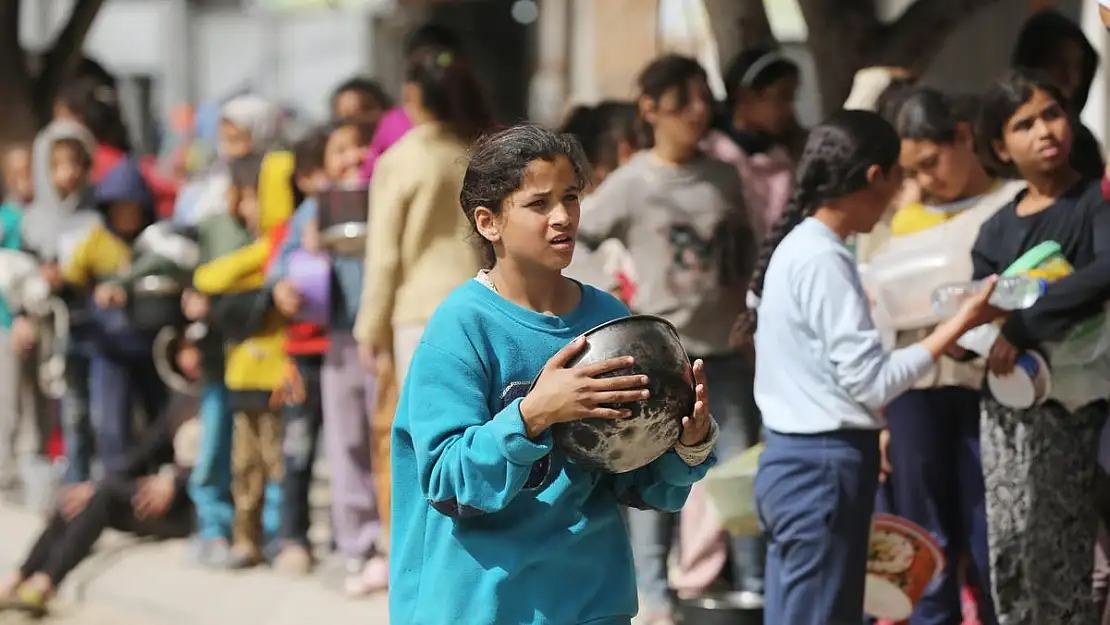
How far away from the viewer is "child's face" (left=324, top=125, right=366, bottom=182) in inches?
298

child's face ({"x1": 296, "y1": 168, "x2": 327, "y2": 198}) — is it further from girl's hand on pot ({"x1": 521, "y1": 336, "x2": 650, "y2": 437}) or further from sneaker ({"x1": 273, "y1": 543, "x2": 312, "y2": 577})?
girl's hand on pot ({"x1": 521, "y1": 336, "x2": 650, "y2": 437})

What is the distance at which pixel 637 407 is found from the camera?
3.30 m

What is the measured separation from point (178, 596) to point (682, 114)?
3.22m

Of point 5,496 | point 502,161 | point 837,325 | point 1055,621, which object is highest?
point 502,161

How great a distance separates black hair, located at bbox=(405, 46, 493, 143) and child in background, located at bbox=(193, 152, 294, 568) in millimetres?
1518

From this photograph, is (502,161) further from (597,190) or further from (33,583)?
(33,583)

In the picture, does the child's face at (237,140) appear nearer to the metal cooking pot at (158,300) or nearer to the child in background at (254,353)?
the child in background at (254,353)

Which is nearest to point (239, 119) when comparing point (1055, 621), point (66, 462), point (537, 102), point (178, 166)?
point (66, 462)

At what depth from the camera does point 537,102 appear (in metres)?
20.2

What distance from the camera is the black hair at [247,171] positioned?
8.20 meters

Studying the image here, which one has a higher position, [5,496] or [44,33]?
[44,33]

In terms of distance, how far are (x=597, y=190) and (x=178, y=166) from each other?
34.6 ft

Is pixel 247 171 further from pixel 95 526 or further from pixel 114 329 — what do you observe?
pixel 95 526

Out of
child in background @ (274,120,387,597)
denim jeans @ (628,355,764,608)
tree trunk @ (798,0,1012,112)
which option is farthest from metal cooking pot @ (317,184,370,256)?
tree trunk @ (798,0,1012,112)
